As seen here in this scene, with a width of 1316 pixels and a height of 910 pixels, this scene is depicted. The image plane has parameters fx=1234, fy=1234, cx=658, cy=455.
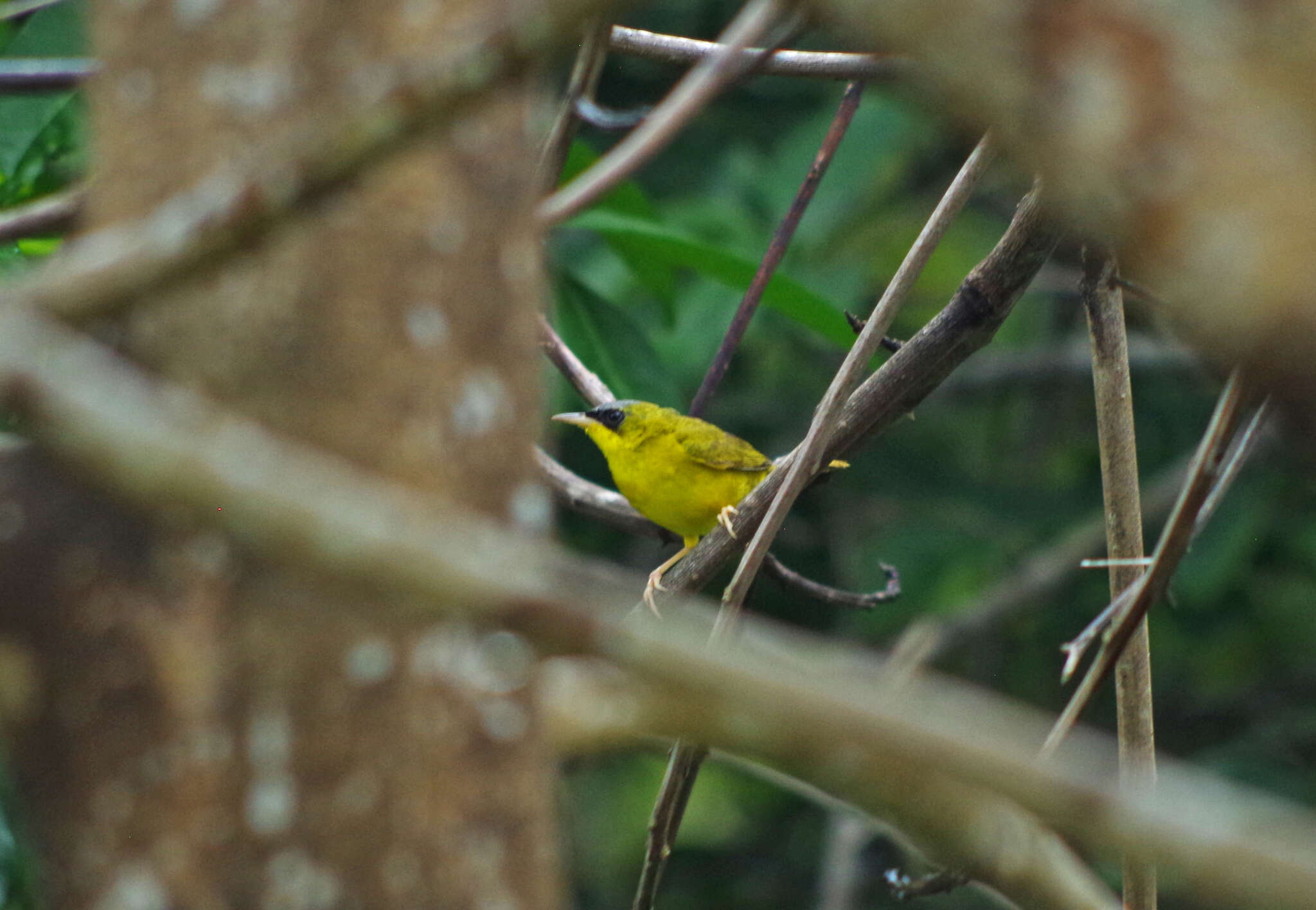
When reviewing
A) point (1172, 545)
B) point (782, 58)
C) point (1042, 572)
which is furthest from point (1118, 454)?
point (1042, 572)

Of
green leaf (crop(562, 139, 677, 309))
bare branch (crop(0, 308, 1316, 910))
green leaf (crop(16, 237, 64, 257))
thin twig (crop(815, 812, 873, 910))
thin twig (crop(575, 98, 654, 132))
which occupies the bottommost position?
thin twig (crop(815, 812, 873, 910))

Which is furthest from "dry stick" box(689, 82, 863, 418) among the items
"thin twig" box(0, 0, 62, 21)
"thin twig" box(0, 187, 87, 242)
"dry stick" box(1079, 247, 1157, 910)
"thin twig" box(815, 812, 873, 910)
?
"thin twig" box(815, 812, 873, 910)

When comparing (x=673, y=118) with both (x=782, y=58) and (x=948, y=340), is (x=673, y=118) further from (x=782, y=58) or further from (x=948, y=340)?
(x=782, y=58)

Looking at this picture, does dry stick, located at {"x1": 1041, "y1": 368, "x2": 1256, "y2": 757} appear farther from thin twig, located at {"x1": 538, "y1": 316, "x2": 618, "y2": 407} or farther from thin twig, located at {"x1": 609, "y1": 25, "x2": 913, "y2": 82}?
thin twig, located at {"x1": 538, "y1": 316, "x2": 618, "y2": 407}

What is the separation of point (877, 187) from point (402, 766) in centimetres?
658

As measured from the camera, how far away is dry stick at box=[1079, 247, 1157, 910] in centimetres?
227

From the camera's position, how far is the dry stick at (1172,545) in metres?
1.73

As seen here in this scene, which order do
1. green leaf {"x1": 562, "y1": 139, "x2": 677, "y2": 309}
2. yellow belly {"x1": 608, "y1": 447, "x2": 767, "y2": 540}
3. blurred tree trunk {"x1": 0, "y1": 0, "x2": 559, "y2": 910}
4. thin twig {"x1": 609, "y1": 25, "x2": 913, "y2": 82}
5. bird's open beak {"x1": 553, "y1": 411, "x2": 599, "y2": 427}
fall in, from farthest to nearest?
bird's open beak {"x1": 553, "y1": 411, "x2": 599, "y2": 427} → yellow belly {"x1": 608, "y1": 447, "x2": 767, "y2": 540} → green leaf {"x1": 562, "y1": 139, "x2": 677, "y2": 309} → thin twig {"x1": 609, "y1": 25, "x2": 913, "y2": 82} → blurred tree trunk {"x1": 0, "y1": 0, "x2": 559, "y2": 910}

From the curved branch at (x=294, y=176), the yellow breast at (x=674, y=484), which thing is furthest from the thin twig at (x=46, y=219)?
the yellow breast at (x=674, y=484)

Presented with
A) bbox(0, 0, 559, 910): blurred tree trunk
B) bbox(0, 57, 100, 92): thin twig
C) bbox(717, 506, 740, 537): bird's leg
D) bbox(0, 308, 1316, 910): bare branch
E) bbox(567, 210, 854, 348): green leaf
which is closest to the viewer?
bbox(0, 308, 1316, 910): bare branch

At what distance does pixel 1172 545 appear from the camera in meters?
1.84

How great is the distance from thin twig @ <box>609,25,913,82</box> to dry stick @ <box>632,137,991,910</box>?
0.29 meters

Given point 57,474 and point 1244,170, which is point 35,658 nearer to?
point 57,474

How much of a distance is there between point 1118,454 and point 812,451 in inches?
23.8
